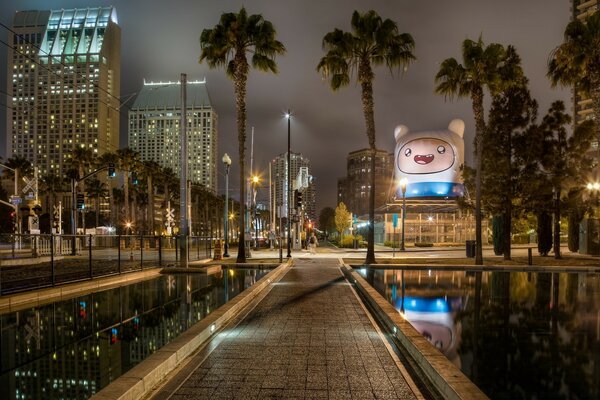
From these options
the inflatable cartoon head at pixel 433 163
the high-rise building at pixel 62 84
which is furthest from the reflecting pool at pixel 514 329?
the high-rise building at pixel 62 84

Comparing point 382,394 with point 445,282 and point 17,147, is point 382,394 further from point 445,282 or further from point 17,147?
point 17,147

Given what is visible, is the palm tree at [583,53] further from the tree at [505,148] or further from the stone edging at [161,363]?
the stone edging at [161,363]

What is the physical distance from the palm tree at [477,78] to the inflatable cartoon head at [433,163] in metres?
51.6

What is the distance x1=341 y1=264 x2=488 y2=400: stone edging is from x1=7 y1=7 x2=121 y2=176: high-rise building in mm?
117824

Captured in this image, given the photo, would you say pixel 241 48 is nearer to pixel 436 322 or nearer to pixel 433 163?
pixel 436 322

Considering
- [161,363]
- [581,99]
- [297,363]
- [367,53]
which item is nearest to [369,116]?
[367,53]

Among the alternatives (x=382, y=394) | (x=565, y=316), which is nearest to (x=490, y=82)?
(x=565, y=316)

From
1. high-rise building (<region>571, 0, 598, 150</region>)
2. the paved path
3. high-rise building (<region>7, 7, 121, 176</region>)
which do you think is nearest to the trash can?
the paved path

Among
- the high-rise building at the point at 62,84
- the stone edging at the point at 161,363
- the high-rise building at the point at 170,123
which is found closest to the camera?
the stone edging at the point at 161,363

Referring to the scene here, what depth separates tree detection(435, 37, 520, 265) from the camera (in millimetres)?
26047

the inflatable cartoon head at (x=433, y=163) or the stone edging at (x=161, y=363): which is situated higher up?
the inflatable cartoon head at (x=433, y=163)

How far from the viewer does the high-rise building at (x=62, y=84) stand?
138m

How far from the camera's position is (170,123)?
150 feet

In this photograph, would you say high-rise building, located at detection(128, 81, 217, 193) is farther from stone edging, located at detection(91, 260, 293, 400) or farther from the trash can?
the trash can
